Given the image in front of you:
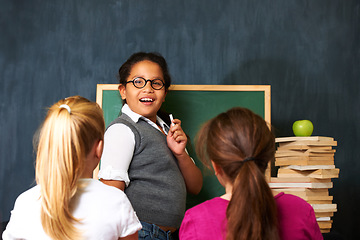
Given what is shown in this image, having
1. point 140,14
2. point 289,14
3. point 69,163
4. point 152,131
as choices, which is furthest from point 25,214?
point 289,14

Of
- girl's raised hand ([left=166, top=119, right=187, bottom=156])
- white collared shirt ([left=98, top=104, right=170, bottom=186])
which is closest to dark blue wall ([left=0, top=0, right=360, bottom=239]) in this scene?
girl's raised hand ([left=166, top=119, right=187, bottom=156])

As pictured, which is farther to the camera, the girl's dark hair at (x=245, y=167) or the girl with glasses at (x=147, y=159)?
the girl with glasses at (x=147, y=159)

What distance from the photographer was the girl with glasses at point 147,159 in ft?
4.59

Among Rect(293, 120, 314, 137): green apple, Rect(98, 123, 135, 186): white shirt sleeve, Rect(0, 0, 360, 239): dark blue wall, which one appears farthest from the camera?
Rect(0, 0, 360, 239): dark blue wall

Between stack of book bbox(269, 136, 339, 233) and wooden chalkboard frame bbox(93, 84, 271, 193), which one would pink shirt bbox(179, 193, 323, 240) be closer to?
stack of book bbox(269, 136, 339, 233)

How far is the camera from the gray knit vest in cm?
143

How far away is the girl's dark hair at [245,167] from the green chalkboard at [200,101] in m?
0.92

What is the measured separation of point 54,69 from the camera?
2.28 m

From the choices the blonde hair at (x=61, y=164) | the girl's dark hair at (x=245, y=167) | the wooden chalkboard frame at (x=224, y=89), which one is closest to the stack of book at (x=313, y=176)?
the wooden chalkboard frame at (x=224, y=89)

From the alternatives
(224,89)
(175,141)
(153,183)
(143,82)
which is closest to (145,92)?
(143,82)

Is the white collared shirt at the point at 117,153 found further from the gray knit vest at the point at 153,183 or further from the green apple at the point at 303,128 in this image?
the green apple at the point at 303,128

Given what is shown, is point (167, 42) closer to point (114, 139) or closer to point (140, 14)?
point (140, 14)

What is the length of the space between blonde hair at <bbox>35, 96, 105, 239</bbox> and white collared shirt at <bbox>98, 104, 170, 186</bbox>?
15.0 inches

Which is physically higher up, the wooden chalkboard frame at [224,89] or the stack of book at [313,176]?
the wooden chalkboard frame at [224,89]
